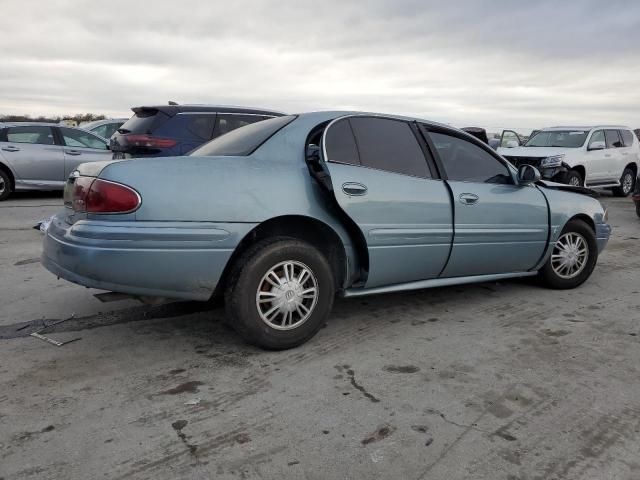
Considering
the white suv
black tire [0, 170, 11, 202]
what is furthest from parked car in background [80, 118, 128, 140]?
the white suv

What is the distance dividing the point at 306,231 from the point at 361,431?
4.93ft

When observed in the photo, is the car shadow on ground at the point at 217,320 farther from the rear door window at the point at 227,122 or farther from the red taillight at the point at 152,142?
the rear door window at the point at 227,122

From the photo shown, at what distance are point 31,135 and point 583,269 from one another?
990cm

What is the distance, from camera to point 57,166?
10648 mm

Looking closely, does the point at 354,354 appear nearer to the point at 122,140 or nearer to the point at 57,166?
the point at 122,140

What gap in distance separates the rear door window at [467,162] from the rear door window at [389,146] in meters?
0.25

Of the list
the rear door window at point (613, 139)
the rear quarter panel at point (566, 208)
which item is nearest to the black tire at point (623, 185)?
the rear door window at point (613, 139)

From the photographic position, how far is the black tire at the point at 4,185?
34.1ft

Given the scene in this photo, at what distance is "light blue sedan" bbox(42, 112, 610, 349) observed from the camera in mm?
3137

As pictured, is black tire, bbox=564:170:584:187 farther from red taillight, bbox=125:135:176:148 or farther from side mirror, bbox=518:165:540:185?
red taillight, bbox=125:135:176:148

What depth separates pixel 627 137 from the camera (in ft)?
46.2

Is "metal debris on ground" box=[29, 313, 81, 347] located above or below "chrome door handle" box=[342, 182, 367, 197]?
below

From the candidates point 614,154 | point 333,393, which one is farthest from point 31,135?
point 614,154

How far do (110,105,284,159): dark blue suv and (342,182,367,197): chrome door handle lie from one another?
466cm
